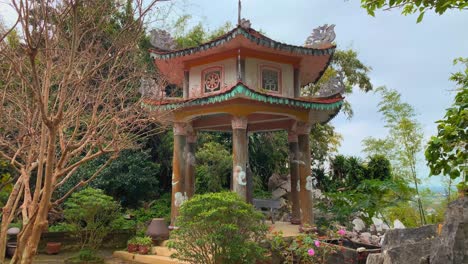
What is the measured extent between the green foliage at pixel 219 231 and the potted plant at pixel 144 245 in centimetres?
360

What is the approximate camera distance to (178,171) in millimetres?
10797

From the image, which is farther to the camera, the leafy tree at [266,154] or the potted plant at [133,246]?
the leafy tree at [266,154]

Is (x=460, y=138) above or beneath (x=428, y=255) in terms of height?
above

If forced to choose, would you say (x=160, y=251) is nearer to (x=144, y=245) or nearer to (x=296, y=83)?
(x=144, y=245)

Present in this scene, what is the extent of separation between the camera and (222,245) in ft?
22.1

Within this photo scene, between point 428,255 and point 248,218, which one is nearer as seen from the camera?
point 428,255

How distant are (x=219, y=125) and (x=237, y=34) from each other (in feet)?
A: 12.7

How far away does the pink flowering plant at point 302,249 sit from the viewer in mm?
7438

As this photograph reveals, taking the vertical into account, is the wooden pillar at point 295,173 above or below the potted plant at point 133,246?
above

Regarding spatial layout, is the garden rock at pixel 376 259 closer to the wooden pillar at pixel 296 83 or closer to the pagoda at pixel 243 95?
the pagoda at pixel 243 95

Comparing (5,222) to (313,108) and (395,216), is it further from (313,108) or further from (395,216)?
(395,216)

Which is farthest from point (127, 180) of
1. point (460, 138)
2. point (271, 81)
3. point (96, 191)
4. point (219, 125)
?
point (460, 138)

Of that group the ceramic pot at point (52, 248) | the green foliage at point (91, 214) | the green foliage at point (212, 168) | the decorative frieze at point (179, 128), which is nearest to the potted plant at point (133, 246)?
the green foliage at point (91, 214)

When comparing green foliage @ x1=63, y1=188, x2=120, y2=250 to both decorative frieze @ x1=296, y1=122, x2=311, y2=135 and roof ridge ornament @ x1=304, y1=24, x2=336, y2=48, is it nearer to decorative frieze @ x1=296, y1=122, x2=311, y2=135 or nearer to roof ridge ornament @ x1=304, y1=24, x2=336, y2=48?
decorative frieze @ x1=296, y1=122, x2=311, y2=135
